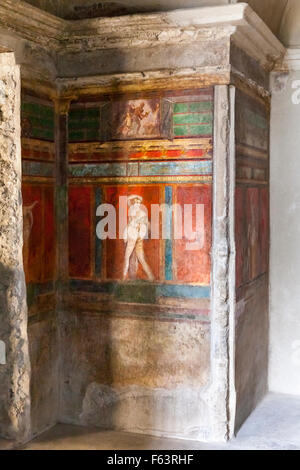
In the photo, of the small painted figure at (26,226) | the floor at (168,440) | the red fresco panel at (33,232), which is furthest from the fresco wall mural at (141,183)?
the floor at (168,440)

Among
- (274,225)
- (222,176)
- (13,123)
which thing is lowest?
(274,225)

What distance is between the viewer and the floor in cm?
460

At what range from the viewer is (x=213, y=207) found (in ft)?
15.3

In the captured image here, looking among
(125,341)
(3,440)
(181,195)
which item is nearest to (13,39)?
(181,195)

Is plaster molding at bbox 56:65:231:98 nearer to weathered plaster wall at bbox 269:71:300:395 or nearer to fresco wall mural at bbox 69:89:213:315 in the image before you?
fresco wall mural at bbox 69:89:213:315

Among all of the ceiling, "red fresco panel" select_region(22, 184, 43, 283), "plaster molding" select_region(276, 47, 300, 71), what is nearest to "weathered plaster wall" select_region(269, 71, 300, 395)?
"plaster molding" select_region(276, 47, 300, 71)

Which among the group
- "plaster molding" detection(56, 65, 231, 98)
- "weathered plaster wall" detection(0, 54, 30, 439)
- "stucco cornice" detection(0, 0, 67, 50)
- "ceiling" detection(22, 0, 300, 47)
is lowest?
"weathered plaster wall" detection(0, 54, 30, 439)

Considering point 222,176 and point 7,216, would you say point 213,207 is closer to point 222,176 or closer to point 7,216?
point 222,176

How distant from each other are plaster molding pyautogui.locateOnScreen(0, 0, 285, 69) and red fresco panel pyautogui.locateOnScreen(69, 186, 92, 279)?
1.08 m

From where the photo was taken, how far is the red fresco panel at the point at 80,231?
501 centimetres

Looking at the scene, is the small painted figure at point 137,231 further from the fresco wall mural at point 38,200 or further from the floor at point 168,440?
the floor at point 168,440

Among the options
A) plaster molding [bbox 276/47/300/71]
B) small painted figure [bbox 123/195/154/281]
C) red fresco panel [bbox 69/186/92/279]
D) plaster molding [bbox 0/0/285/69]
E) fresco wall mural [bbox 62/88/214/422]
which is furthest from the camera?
plaster molding [bbox 276/47/300/71]

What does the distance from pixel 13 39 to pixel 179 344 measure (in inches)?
95.4

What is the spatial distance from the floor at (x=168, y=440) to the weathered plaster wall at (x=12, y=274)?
0.94ft
